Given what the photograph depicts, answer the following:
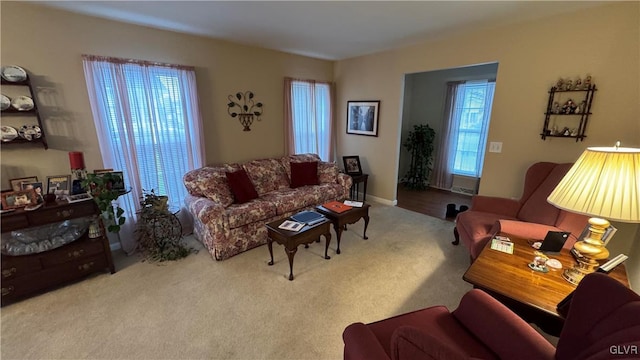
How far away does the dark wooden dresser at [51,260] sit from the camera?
2092mm

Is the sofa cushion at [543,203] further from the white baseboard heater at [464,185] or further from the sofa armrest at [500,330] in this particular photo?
the white baseboard heater at [464,185]

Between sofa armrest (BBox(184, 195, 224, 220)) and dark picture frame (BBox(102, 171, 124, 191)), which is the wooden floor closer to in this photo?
sofa armrest (BBox(184, 195, 224, 220))

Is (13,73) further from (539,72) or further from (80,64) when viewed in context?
(539,72)

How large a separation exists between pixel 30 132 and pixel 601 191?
13.8 ft

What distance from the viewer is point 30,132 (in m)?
2.33

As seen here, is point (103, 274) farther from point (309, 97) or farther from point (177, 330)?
point (309, 97)

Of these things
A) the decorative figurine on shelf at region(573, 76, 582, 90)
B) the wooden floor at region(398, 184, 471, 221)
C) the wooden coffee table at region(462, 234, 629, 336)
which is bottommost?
the wooden floor at region(398, 184, 471, 221)

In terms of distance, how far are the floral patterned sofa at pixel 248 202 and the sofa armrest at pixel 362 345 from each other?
1988mm

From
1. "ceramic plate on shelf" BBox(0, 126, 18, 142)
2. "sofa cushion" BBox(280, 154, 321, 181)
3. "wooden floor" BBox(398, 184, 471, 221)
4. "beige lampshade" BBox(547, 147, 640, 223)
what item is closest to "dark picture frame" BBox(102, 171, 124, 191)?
"ceramic plate on shelf" BBox(0, 126, 18, 142)

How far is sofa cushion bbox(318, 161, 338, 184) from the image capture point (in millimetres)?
4090

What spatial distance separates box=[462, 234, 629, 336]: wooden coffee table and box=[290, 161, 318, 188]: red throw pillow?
2.68m

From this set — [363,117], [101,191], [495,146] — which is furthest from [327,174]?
[101,191]

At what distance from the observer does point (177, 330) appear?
190 cm

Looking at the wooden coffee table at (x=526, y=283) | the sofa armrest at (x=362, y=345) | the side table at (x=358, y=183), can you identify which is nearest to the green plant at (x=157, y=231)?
the sofa armrest at (x=362, y=345)
